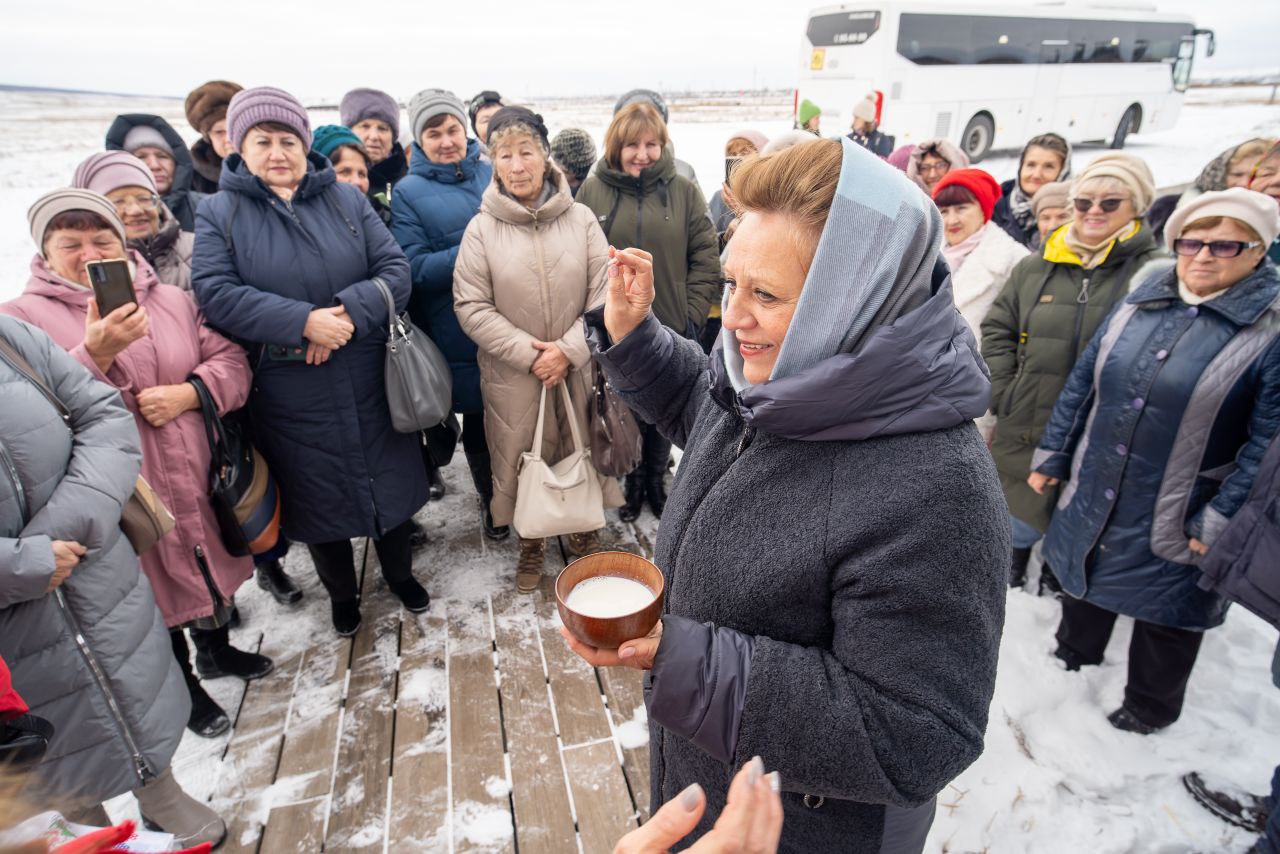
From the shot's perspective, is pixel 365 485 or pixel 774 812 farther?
pixel 365 485

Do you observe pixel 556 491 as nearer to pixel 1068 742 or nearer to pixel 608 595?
pixel 608 595

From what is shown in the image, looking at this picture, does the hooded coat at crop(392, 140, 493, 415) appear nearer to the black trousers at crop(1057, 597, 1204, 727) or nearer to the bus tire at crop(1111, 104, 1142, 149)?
the black trousers at crop(1057, 597, 1204, 727)

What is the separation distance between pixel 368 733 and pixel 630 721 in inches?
38.3

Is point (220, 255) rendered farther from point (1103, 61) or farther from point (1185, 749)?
point (1103, 61)

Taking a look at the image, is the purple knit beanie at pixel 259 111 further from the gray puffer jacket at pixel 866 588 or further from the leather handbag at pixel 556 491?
the gray puffer jacket at pixel 866 588

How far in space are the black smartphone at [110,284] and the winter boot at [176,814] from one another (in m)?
1.44

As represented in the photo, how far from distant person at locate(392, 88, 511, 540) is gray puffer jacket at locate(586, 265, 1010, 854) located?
2.43 metres

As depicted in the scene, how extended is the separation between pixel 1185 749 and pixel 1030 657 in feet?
1.85

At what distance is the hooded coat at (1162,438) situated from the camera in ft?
6.88

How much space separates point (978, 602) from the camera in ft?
3.32

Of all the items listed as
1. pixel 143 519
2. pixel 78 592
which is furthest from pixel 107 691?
pixel 143 519

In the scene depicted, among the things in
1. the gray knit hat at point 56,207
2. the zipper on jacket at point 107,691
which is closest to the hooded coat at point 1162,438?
the zipper on jacket at point 107,691

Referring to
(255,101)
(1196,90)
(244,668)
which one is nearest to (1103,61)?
(255,101)

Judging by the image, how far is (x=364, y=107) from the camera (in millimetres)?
4109
